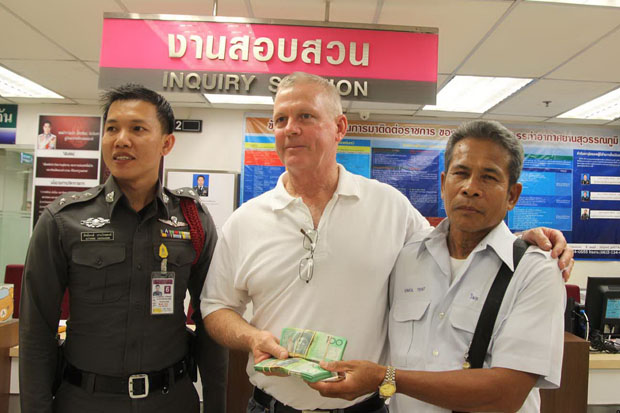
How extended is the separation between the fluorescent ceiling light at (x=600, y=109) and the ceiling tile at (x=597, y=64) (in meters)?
0.68

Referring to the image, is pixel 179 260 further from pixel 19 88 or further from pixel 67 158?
pixel 19 88

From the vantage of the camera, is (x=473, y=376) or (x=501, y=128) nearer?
(x=473, y=376)

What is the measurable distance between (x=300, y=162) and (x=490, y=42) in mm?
2751

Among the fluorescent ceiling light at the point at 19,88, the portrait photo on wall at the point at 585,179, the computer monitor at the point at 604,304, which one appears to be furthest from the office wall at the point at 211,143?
the portrait photo on wall at the point at 585,179

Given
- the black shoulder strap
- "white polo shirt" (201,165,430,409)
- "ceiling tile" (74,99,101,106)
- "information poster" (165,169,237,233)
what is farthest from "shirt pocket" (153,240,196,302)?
"ceiling tile" (74,99,101,106)

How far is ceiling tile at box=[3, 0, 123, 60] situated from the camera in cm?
306

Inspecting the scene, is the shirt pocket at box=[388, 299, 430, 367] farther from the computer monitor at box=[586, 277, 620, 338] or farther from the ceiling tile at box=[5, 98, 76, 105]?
the ceiling tile at box=[5, 98, 76, 105]

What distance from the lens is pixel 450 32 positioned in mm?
3293

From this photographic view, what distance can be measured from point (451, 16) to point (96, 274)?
9.62ft

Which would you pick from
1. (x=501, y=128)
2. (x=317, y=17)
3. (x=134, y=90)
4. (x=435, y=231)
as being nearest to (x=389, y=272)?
(x=435, y=231)

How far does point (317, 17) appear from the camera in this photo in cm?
321

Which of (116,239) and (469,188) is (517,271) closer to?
(469,188)

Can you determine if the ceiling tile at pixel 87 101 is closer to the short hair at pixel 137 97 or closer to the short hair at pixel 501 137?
the short hair at pixel 137 97

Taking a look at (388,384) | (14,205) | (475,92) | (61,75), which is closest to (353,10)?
(475,92)
